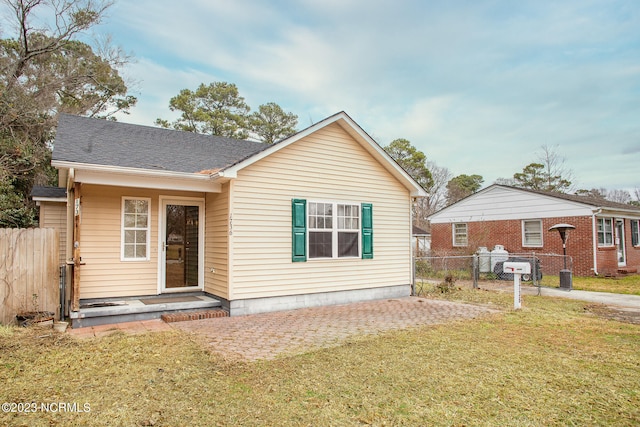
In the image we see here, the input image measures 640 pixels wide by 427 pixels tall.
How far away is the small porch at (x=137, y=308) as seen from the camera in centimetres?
675

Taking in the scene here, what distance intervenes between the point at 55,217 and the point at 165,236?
4014mm

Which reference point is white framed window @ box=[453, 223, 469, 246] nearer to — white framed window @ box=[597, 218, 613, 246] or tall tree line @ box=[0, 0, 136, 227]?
white framed window @ box=[597, 218, 613, 246]

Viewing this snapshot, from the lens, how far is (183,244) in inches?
348

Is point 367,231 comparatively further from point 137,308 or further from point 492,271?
point 492,271

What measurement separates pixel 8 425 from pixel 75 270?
13.8 ft

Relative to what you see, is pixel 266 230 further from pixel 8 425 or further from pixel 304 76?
pixel 304 76

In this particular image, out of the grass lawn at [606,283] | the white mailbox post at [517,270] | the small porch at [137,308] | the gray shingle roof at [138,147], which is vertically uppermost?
the gray shingle roof at [138,147]

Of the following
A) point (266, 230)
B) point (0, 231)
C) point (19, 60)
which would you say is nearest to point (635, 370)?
point (266, 230)

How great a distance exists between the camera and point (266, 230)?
26.7 feet

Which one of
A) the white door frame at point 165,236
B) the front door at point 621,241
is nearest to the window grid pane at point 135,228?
the white door frame at point 165,236

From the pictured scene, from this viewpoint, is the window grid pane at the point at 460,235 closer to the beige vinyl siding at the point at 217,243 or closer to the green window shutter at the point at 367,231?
the green window shutter at the point at 367,231

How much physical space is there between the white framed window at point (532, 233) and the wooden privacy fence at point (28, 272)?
16.6m

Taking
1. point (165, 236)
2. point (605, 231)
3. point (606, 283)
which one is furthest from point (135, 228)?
point (605, 231)

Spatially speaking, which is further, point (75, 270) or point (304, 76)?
point (304, 76)
